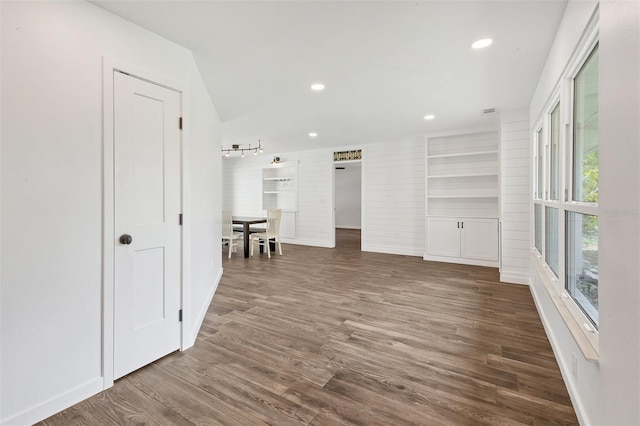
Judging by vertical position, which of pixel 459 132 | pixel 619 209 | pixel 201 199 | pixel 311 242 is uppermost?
pixel 459 132

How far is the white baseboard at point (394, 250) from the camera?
6655 mm

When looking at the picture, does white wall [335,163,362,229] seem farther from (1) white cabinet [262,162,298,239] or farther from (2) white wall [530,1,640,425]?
(2) white wall [530,1,640,425]

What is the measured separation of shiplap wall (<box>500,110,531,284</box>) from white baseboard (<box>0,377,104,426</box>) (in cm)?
501

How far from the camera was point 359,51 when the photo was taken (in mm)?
2656

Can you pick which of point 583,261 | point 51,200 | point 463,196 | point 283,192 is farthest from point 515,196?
point 283,192

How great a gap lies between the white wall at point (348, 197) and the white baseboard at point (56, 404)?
1096 cm

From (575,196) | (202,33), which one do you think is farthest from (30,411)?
(575,196)

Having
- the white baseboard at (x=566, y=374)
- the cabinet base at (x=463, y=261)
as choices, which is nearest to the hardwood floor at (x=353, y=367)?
the white baseboard at (x=566, y=374)

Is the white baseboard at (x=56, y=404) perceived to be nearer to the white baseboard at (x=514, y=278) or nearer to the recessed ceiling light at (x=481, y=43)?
the recessed ceiling light at (x=481, y=43)

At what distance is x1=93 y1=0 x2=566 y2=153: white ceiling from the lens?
6.78 feet

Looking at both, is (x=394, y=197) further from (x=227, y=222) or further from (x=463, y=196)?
(x=227, y=222)

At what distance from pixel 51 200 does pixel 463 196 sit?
6005mm

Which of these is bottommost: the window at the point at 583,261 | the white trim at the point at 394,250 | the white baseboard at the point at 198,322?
the white baseboard at the point at 198,322

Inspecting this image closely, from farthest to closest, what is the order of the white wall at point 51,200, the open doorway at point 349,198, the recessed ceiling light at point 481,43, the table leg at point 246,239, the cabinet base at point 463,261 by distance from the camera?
the open doorway at point 349,198
the table leg at point 246,239
the cabinet base at point 463,261
the recessed ceiling light at point 481,43
the white wall at point 51,200
